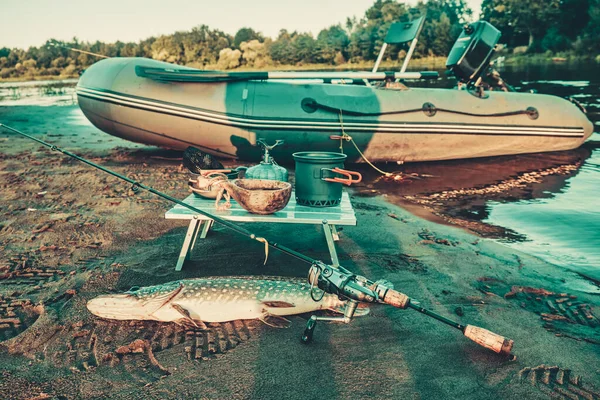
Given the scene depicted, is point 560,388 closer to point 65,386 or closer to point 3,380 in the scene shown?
point 65,386

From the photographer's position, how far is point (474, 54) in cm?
885

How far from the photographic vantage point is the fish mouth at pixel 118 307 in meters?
3.18

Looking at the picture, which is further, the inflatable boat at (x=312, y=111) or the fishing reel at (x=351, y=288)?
the inflatable boat at (x=312, y=111)

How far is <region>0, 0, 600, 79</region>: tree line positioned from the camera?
1699 inches

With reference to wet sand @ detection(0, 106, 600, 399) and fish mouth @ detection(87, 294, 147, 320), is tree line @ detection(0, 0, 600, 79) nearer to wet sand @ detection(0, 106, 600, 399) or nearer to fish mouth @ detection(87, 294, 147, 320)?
wet sand @ detection(0, 106, 600, 399)

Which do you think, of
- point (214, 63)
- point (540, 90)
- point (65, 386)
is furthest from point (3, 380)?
point (214, 63)

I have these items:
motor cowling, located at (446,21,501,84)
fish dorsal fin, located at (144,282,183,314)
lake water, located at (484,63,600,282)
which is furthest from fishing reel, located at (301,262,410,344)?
motor cowling, located at (446,21,501,84)

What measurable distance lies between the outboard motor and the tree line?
33.4m

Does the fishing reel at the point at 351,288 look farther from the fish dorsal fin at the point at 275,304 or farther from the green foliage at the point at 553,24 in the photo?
the green foliage at the point at 553,24

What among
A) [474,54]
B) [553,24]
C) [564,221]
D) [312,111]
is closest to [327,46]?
[553,24]

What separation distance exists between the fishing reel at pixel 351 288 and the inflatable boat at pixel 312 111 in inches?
192

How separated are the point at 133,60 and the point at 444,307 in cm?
706

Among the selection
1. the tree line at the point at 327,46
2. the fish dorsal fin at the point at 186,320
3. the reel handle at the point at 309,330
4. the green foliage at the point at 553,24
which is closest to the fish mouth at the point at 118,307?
the fish dorsal fin at the point at 186,320

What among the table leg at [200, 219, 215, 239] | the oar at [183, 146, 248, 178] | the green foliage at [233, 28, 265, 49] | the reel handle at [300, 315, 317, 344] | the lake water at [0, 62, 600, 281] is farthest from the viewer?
the green foliage at [233, 28, 265, 49]
